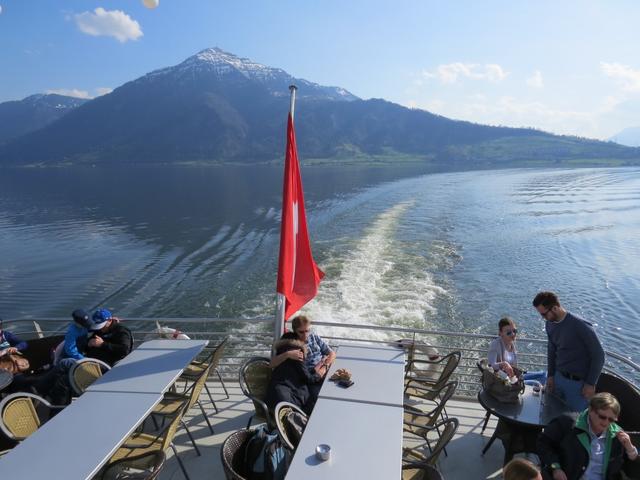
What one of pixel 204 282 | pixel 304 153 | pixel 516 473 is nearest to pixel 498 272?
pixel 204 282

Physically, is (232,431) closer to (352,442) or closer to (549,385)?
(352,442)

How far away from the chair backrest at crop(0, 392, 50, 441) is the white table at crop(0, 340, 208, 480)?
63 centimetres

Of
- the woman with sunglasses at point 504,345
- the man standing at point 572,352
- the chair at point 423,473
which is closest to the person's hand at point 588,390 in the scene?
the man standing at point 572,352

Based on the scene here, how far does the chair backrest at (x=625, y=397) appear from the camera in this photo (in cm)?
432

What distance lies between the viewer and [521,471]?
277 centimetres

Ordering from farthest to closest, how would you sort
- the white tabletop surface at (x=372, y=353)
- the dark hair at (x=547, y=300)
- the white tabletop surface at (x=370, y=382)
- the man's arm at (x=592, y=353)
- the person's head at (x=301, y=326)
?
the person's head at (x=301, y=326)
the white tabletop surface at (x=372, y=353)
the dark hair at (x=547, y=300)
the man's arm at (x=592, y=353)
the white tabletop surface at (x=370, y=382)

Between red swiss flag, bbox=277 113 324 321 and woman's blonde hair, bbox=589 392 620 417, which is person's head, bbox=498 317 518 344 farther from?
red swiss flag, bbox=277 113 324 321

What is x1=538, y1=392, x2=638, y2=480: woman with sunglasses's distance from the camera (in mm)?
3459

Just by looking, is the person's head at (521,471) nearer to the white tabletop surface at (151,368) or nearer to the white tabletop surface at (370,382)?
the white tabletop surface at (370,382)

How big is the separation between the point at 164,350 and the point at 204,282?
555 inches

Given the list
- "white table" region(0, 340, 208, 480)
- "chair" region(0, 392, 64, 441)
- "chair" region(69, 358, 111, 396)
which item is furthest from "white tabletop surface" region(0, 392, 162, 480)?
"chair" region(69, 358, 111, 396)

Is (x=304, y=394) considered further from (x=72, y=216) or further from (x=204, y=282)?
(x=72, y=216)

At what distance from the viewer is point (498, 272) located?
65.9ft

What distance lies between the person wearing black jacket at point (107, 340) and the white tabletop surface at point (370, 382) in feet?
10.4
